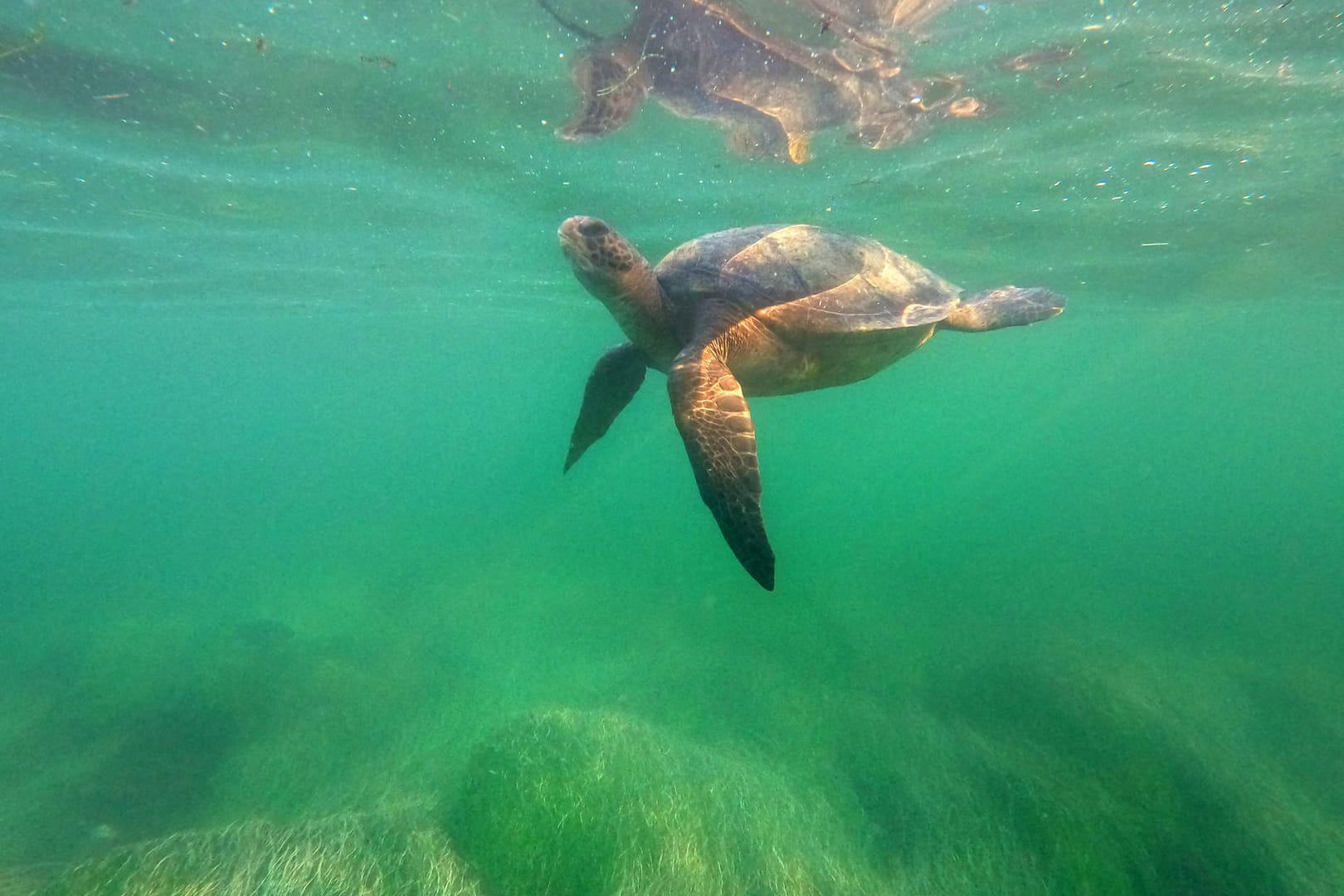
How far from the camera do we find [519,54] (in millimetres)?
8281

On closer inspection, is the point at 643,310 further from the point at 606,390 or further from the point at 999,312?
the point at 999,312

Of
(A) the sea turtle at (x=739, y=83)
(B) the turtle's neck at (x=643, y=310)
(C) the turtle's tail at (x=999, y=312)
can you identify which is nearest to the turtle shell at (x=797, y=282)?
(B) the turtle's neck at (x=643, y=310)

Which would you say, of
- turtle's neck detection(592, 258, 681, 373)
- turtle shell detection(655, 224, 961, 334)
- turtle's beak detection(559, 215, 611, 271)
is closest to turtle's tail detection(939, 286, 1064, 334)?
turtle shell detection(655, 224, 961, 334)

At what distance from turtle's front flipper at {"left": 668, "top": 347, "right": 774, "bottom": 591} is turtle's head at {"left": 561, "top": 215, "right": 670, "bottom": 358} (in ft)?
2.28

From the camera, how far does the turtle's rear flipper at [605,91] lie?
26.9 ft

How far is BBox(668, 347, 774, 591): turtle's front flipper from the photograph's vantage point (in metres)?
4.25

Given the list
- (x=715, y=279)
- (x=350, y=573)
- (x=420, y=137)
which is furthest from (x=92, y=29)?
(x=350, y=573)

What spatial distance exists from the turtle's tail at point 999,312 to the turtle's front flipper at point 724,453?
353 cm

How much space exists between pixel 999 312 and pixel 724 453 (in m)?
4.89

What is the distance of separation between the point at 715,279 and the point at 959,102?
6228 mm

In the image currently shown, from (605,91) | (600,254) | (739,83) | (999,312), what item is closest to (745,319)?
(600,254)

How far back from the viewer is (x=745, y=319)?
5816 mm

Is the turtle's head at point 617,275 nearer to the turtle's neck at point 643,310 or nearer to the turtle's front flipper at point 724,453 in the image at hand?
the turtle's neck at point 643,310

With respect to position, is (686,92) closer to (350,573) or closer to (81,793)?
(81,793)
